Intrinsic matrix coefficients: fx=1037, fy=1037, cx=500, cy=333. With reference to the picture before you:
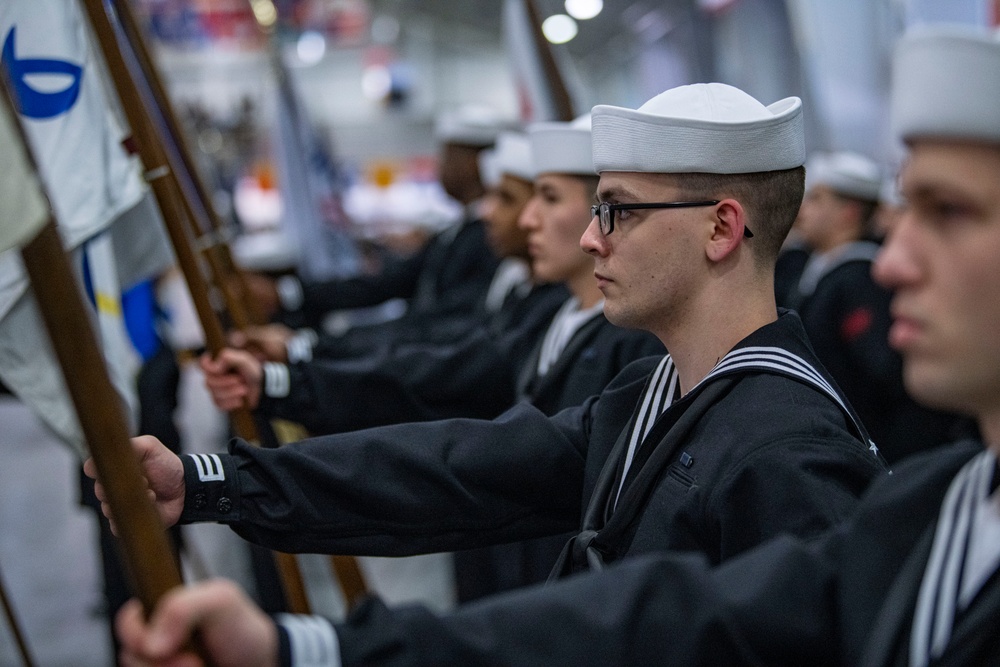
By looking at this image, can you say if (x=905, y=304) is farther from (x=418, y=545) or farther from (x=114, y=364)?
(x=114, y=364)

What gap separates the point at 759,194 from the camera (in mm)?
1764

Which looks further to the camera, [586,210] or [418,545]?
[586,210]

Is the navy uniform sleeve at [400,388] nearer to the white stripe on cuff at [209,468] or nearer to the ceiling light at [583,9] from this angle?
the white stripe on cuff at [209,468]

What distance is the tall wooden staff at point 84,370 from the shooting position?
40.9 inches

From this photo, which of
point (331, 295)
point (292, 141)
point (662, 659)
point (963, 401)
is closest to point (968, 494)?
point (963, 401)

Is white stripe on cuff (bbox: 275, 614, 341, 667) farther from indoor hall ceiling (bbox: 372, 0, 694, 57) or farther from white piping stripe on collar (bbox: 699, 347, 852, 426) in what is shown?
indoor hall ceiling (bbox: 372, 0, 694, 57)

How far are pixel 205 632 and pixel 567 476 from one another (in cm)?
100

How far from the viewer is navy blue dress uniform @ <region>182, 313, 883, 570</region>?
1443mm

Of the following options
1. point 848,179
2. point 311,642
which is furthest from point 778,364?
point 848,179

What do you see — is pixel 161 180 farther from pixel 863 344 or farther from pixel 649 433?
pixel 863 344

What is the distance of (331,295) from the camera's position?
586 centimetres

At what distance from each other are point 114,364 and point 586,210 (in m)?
1.27

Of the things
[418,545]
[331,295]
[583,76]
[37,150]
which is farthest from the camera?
[583,76]

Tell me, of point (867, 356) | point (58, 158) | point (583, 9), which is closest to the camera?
point (58, 158)
